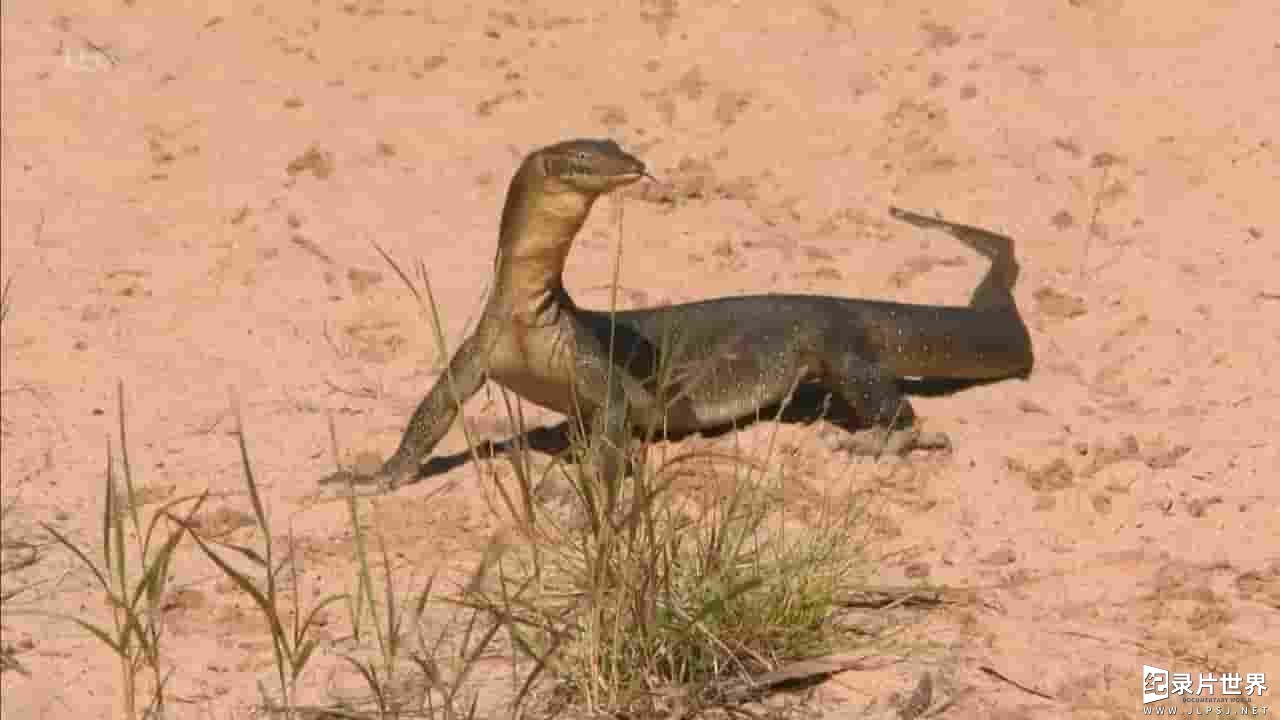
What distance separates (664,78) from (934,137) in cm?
133

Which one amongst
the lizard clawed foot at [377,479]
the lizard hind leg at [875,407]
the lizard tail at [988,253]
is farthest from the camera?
the lizard tail at [988,253]

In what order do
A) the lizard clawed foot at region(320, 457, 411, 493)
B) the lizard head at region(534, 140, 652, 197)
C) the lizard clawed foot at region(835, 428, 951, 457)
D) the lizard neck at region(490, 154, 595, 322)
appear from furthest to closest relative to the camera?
the lizard clawed foot at region(835, 428, 951, 457), the lizard clawed foot at region(320, 457, 411, 493), the lizard neck at region(490, 154, 595, 322), the lizard head at region(534, 140, 652, 197)

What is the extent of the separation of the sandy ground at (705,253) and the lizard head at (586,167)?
3.37ft

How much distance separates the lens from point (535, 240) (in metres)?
7.16

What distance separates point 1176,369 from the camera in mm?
8008

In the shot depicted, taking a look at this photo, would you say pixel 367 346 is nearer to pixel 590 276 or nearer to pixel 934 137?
pixel 590 276

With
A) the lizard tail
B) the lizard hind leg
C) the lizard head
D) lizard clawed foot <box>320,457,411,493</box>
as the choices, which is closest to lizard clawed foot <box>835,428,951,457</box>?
the lizard hind leg

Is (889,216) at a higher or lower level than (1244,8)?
lower

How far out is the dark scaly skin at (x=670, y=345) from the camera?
23.2 feet

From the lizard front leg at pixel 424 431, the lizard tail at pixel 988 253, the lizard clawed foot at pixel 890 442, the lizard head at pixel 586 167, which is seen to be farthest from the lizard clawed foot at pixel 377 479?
the lizard tail at pixel 988 253

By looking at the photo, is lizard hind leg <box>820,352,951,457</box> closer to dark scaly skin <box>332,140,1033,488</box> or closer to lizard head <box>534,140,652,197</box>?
dark scaly skin <box>332,140,1033,488</box>

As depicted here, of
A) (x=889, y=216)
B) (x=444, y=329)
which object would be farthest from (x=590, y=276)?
(x=889, y=216)

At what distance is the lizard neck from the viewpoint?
23.1ft

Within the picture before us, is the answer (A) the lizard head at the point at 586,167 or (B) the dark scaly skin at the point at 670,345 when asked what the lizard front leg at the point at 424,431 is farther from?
(A) the lizard head at the point at 586,167
